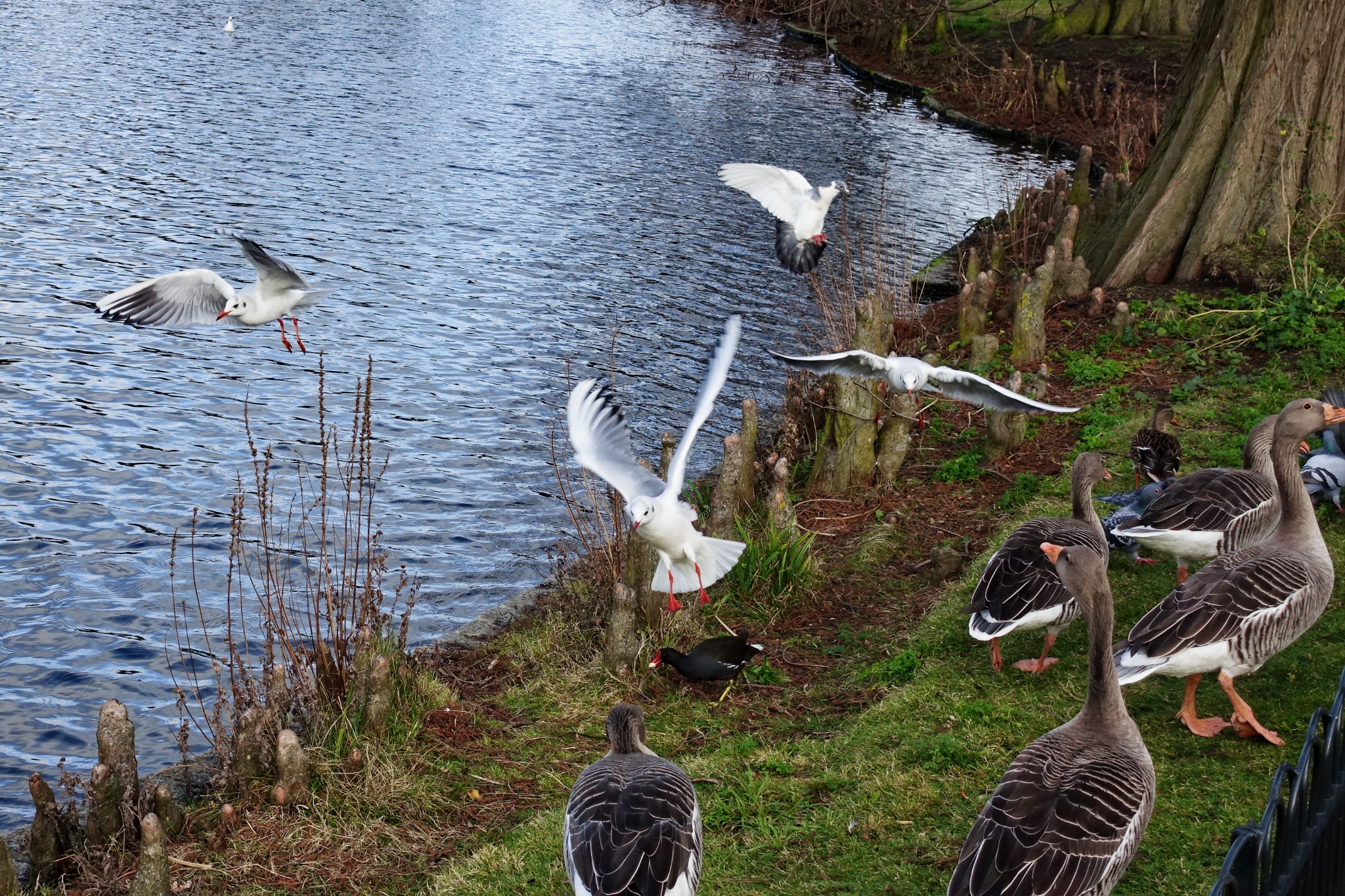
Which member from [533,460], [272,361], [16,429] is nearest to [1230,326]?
[533,460]

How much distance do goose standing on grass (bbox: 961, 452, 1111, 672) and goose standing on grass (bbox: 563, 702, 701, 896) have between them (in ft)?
7.98

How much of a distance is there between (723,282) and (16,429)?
389 inches

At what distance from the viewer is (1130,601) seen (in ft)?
26.4

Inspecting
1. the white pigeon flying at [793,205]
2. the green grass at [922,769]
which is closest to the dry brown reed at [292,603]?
the green grass at [922,769]

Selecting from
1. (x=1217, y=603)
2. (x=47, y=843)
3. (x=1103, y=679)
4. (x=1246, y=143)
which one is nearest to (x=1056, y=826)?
(x=1103, y=679)

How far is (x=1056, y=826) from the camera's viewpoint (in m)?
4.56

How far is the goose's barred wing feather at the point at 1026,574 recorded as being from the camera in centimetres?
686

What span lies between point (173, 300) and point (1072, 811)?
7.90 m

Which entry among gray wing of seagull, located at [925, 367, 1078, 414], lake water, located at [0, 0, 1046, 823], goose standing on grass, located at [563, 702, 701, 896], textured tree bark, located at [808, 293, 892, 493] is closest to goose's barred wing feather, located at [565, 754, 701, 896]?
goose standing on grass, located at [563, 702, 701, 896]

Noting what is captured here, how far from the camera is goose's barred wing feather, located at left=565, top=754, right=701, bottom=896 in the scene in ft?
15.6

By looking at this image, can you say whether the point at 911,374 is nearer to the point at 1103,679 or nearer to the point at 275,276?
the point at 1103,679

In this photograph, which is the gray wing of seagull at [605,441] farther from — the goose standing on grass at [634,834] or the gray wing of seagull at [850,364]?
the goose standing on grass at [634,834]

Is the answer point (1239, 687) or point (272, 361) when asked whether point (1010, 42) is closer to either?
point (272, 361)

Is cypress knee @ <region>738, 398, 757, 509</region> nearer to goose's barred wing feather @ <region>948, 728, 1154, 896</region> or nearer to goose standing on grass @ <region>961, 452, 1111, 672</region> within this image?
goose standing on grass @ <region>961, 452, 1111, 672</region>
